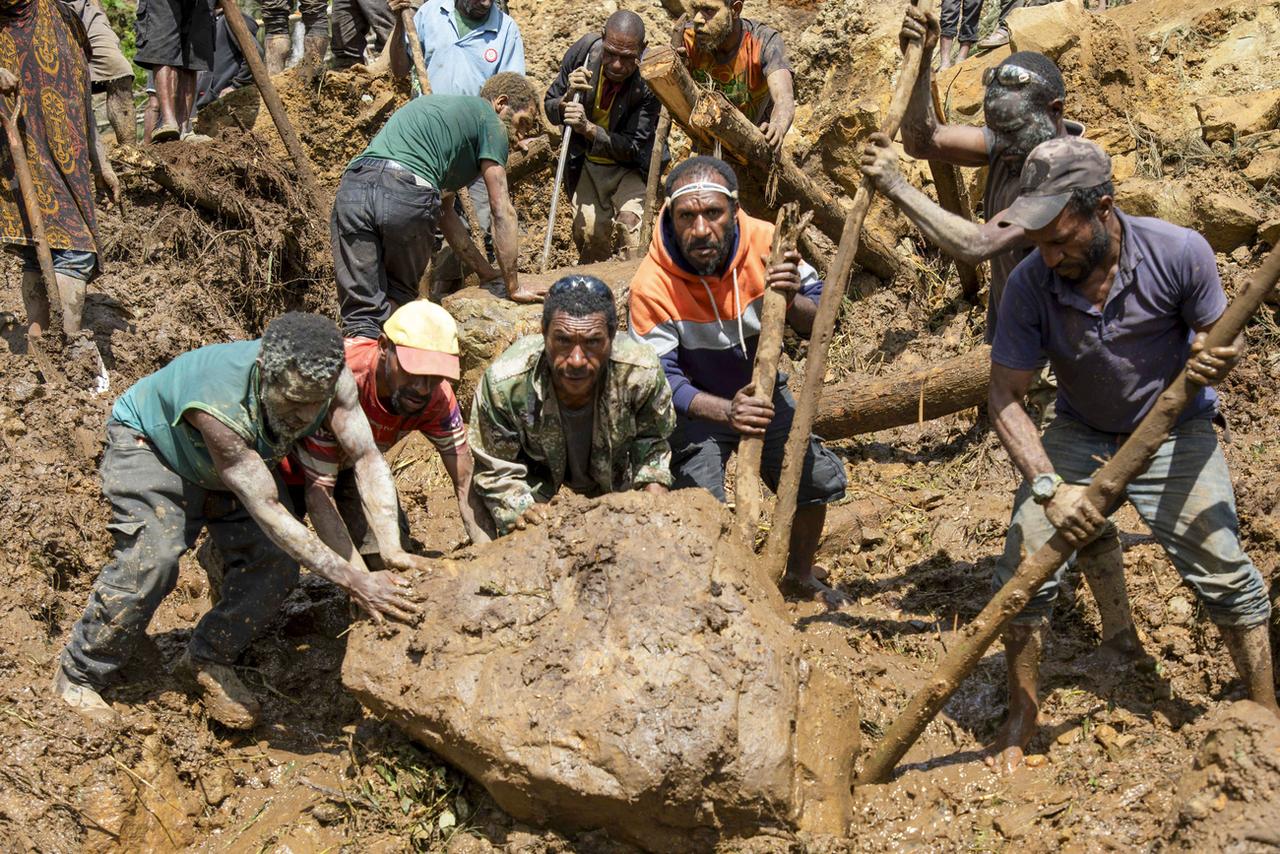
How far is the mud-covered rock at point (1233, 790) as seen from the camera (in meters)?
3.24

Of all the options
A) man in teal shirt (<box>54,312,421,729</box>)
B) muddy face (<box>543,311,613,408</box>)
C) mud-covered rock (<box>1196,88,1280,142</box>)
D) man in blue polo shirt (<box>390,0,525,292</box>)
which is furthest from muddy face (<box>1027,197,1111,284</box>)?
man in blue polo shirt (<box>390,0,525,292</box>)

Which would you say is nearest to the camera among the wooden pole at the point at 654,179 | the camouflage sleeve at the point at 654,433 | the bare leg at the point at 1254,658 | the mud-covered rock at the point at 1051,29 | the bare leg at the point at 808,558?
the bare leg at the point at 1254,658

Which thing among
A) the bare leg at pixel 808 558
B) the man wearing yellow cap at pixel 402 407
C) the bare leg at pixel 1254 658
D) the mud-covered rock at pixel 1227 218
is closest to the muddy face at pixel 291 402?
the man wearing yellow cap at pixel 402 407

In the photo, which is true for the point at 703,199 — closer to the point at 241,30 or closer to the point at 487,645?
the point at 487,645

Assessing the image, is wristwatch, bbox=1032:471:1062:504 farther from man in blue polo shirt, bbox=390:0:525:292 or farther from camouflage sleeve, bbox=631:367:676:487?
man in blue polo shirt, bbox=390:0:525:292

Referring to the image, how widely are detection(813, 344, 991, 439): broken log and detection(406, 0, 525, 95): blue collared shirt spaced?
124 inches

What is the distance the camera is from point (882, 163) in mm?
4289

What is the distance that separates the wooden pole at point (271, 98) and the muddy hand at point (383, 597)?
197 inches

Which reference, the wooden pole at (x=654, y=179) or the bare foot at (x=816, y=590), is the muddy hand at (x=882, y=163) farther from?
the wooden pole at (x=654, y=179)

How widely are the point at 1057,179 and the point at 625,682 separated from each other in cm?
209

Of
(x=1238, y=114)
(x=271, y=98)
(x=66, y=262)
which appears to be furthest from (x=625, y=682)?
(x=271, y=98)

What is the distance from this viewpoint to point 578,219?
8.01 metres

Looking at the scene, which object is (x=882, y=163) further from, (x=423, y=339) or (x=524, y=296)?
(x=524, y=296)

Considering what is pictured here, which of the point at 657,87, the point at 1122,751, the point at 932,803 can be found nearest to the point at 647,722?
the point at 932,803
